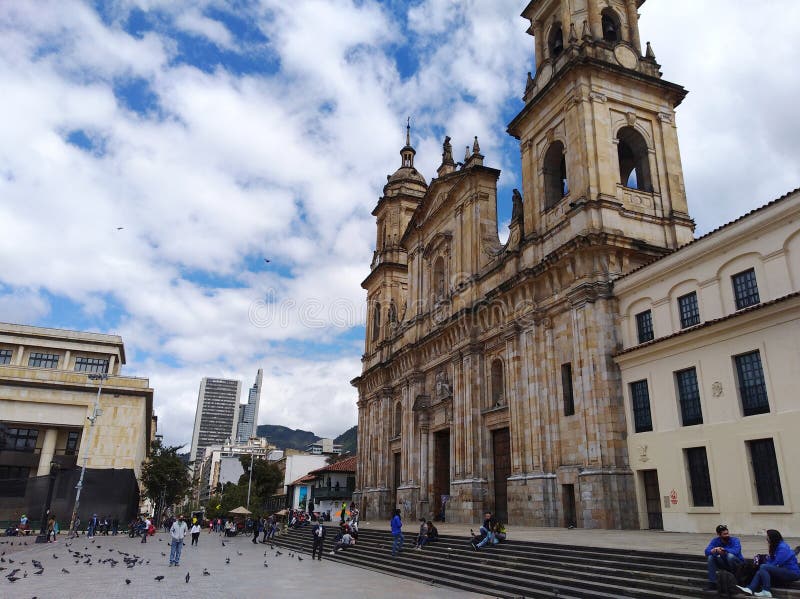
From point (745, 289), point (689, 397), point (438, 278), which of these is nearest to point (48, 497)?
point (438, 278)

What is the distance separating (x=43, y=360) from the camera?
58.6 meters

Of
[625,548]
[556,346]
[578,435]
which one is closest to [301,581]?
[625,548]

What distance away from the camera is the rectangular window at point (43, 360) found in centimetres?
5812

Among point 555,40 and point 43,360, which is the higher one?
point 555,40

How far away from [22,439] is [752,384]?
51.4 metres

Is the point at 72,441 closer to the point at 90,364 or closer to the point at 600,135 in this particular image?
the point at 90,364

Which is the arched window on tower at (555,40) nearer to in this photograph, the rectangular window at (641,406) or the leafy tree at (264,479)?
the rectangular window at (641,406)

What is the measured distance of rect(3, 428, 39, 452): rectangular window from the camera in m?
47.6

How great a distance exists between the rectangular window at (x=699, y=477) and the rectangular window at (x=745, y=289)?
452 cm

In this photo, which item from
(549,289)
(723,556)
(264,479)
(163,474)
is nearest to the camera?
(723,556)

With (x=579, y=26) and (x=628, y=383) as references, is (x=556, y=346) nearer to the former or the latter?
(x=628, y=383)

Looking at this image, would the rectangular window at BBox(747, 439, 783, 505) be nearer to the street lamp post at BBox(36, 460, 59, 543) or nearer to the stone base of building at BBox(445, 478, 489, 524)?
the stone base of building at BBox(445, 478, 489, 524)

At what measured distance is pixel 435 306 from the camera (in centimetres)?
3666

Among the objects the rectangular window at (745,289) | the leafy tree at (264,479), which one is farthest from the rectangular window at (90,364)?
the rectangular window at (745,289)
